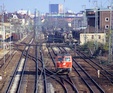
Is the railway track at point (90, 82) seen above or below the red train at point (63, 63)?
below

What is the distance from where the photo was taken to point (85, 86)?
1773 cm

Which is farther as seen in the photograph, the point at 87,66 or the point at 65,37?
the point at 65,37

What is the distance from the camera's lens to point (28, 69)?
24.9 meters

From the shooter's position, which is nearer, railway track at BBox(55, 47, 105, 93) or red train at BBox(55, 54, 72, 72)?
railway track at BBox(55, 47, 105, 93)

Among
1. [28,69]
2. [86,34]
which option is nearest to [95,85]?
[28,69]

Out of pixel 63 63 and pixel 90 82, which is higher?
pixel 63 63

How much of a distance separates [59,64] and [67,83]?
8.96ft

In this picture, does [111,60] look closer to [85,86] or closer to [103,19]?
[85,86]

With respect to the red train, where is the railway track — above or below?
below

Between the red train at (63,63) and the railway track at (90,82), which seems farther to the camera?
the red train at (63,63)

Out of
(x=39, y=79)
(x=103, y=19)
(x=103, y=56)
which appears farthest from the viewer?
(x=103, y=19)

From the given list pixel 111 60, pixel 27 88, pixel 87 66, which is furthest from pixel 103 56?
pixel 27 88

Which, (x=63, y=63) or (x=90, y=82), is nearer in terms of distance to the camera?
(x=90, y=82)

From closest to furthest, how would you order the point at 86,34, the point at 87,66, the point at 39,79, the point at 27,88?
the point at 27,88, the point at 39,79, the point at 87,66, the point at 86,34
